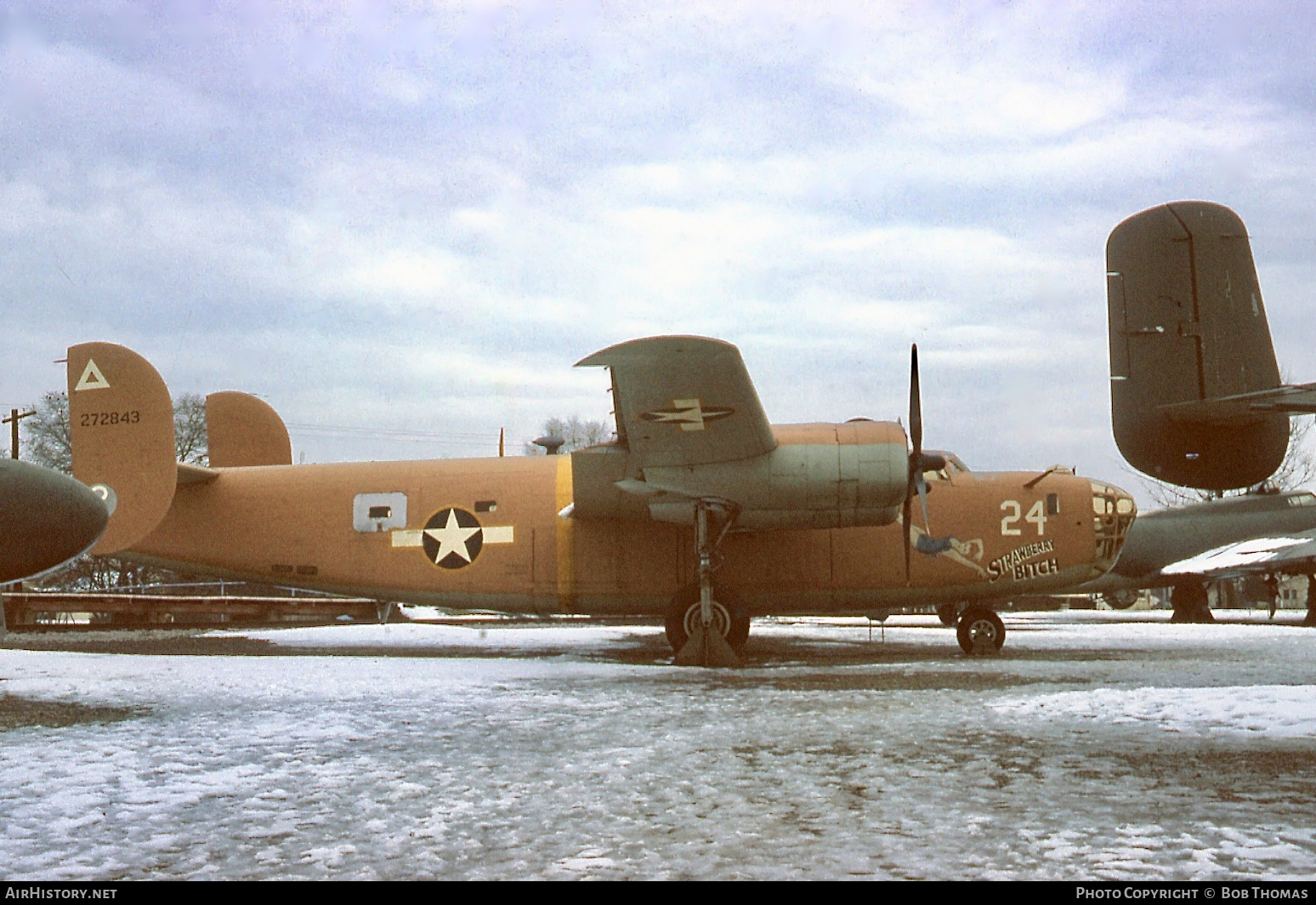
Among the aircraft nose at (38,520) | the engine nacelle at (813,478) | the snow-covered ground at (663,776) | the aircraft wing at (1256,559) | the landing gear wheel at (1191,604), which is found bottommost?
the landing gear wheel at (1191,604)

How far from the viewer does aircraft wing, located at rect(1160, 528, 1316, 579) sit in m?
21.2

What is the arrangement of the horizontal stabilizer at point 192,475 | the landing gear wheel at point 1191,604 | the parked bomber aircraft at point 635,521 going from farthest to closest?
the landing gear wheel at point 1191,604 < the horizontal stabilizer at point 192,475 < the parked bomber aircraft at point 635,521

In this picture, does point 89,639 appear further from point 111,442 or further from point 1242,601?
point 1242,601

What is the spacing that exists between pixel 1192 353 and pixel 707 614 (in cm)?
644

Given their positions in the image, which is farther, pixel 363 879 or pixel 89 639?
pixel 89 639

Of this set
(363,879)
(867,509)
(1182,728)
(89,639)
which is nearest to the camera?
(363,879)

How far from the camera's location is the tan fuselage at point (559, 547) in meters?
14.7

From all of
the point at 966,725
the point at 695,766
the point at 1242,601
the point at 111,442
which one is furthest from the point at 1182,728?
the point at 1242,601

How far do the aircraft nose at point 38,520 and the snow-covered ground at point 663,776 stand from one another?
1.23m

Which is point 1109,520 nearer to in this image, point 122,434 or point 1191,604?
point 1191,604

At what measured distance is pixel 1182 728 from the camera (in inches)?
267

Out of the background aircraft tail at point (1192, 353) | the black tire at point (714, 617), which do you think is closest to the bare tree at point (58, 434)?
the black tire at point (714, 617)

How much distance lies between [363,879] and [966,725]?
15.5 feet

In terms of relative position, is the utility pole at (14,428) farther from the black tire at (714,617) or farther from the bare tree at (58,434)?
the black tire at (714,617)
